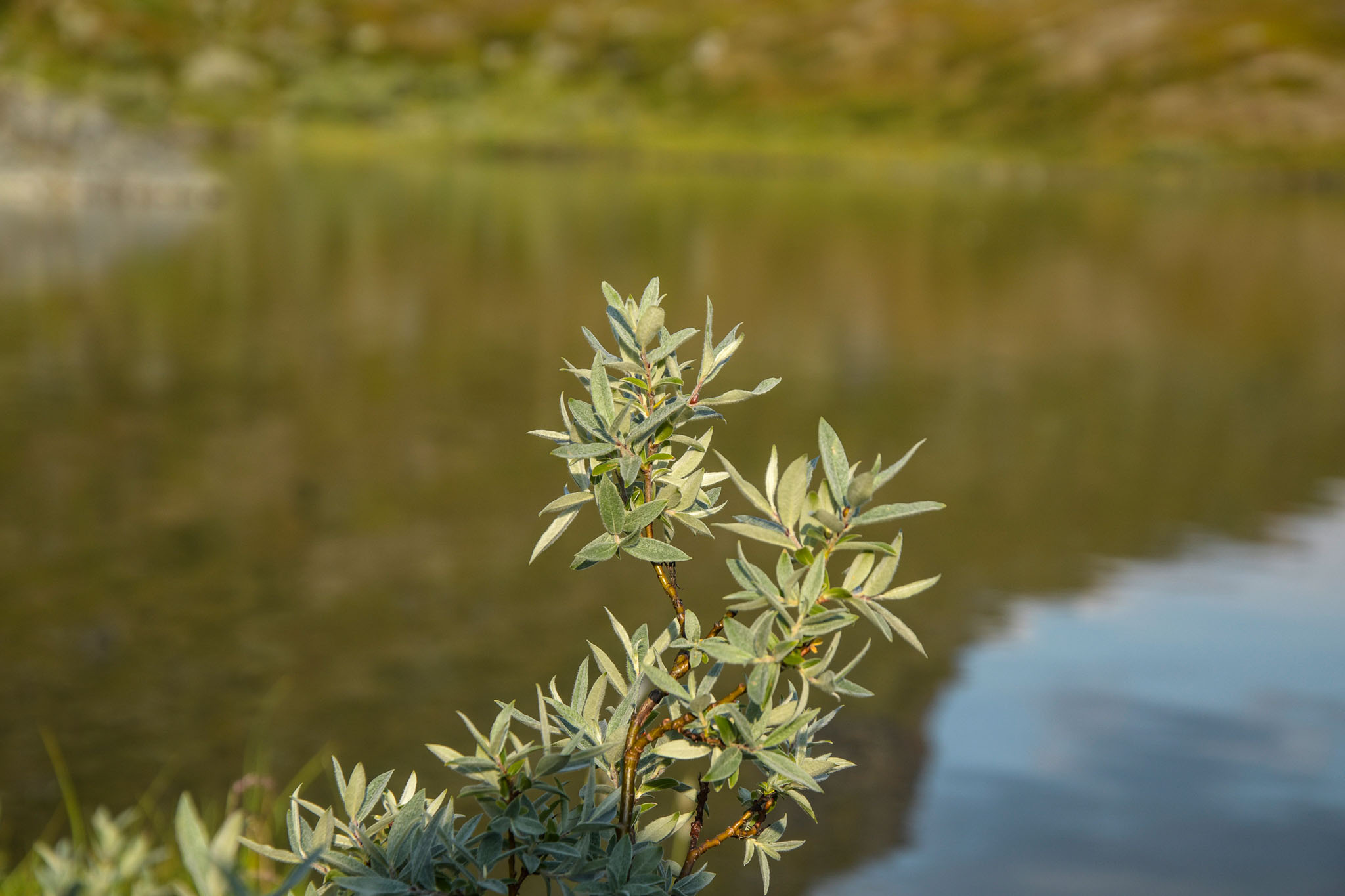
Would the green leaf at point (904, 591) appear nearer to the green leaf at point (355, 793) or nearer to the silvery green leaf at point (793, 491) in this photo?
the silvery green leaf at point (793, 491)

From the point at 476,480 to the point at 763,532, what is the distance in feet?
41.4

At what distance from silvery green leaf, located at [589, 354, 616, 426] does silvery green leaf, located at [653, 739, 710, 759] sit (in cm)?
54

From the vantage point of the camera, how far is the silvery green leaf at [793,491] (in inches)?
78.5

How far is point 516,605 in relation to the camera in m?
10.6

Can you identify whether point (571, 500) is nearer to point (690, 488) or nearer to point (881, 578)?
point (690, 488)

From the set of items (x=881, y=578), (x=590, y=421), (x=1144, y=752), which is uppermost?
(x=590, y=421)

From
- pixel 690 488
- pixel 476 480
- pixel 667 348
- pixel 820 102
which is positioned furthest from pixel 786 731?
pixel 820 102

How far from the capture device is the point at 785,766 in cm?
199

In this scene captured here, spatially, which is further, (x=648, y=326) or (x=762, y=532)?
(x=648, y=326)

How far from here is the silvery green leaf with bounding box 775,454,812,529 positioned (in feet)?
6.54

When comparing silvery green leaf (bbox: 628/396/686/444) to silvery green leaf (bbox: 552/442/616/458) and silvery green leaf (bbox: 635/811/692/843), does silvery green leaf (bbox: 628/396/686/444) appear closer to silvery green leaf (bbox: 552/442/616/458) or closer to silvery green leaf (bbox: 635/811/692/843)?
silvery green leaf (bbox: 552/442/616/458)

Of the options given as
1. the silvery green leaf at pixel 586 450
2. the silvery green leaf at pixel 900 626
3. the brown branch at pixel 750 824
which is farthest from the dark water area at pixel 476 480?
the silvery green leaf at pixel 586 450

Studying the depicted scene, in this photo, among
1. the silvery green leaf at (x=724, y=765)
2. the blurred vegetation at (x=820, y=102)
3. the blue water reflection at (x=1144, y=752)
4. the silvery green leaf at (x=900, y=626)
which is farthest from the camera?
the blurred vegetation at (x=820, y=102)

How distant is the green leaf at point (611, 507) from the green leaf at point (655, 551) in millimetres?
43
